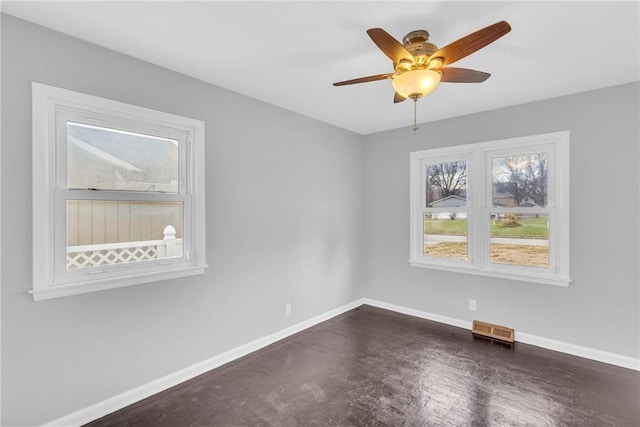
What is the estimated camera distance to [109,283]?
7.11 ft

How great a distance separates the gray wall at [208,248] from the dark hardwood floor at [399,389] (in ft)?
1.15

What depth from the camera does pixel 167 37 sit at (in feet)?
6.73

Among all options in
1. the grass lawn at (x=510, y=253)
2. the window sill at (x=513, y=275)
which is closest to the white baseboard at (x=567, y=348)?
the window sill at (x=513, y=275)

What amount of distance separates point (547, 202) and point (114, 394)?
426cm

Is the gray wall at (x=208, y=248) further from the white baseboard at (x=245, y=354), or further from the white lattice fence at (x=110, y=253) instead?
the white lattice fence at (x=110, y=253)

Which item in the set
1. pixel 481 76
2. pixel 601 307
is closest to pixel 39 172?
pixel 481 76

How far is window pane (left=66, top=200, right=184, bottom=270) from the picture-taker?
209 centimetres

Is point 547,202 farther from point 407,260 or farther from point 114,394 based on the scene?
point 114,394

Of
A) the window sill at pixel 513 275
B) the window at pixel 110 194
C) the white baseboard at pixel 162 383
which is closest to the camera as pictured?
the window at pixel 110 194

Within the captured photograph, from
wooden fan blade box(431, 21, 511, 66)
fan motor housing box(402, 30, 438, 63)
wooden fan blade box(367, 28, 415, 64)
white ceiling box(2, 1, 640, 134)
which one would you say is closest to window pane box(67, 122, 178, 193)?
white ceiling box(2, 1, 640, 134)

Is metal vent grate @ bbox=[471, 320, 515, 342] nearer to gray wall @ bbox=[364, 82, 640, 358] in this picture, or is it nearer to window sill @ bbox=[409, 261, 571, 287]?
gray wall @ bbox=[364, 82, 640, 358]

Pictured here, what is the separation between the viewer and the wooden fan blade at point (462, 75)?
1.96 metres

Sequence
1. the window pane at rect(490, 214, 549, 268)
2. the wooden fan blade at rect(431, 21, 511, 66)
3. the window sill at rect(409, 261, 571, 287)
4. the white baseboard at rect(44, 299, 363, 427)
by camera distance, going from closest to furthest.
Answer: the wooden fan blade at rect(431, 21, 511, 66)
the white baseboard at rect(44, 299, 363, 427)
the window sill at rect(409, 261, 571, 287)
the window pane at rect(490, 214, 549, 268)

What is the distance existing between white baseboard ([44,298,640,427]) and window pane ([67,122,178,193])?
152 centimetres
